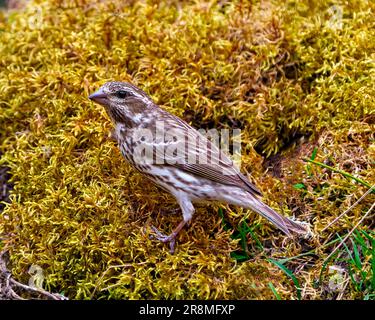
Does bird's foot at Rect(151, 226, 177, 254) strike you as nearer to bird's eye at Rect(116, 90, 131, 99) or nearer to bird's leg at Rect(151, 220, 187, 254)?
bird's leg at Rect(151, 220, 187, 254)

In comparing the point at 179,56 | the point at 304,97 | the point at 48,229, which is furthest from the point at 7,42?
the point at 304,97

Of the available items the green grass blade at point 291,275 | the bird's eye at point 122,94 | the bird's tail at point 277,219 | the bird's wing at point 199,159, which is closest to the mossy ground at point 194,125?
the green grass blade at point 291,275

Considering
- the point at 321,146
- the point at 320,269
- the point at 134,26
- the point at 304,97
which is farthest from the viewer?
the point at 134,26

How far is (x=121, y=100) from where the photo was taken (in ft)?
15.4

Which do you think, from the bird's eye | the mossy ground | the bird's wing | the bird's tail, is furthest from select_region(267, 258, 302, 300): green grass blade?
the bird's eye

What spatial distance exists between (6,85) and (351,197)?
325 centimetres

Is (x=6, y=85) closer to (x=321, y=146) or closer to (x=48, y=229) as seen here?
(x=48, y=229)

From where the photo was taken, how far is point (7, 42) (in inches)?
237

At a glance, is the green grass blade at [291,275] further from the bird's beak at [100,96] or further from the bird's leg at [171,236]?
the bird's beak at [100,96]

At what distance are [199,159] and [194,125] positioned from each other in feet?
2.90

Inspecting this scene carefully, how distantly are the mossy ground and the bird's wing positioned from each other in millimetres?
325

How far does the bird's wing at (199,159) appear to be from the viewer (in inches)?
176

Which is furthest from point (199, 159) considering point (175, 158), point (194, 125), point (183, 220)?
point (194, 125)

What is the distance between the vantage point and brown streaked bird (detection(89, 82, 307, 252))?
4.41 metres
